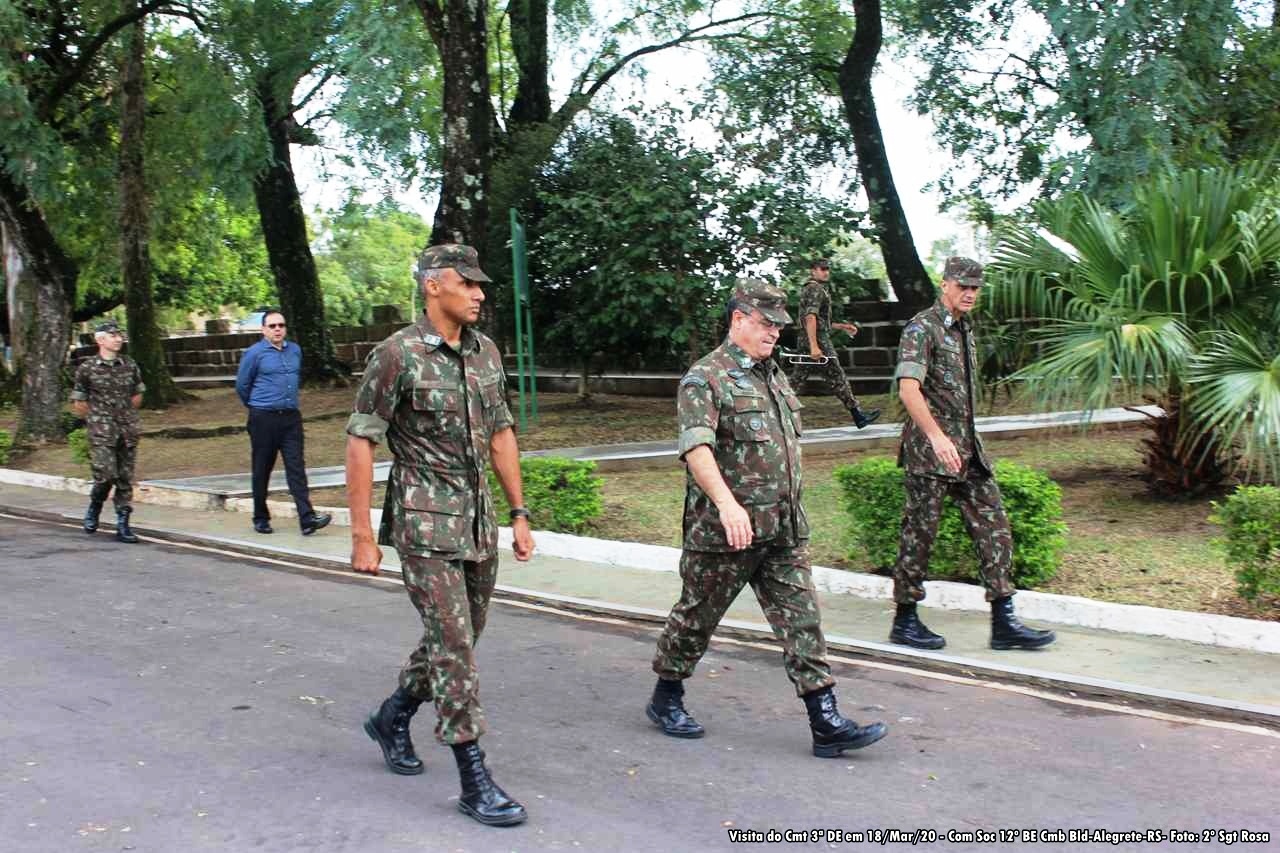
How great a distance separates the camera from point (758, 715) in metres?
6.11

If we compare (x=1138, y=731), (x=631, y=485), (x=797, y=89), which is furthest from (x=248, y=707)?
(x=797, y=89)

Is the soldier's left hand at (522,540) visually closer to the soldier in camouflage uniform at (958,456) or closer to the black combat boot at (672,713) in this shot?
the black combat boot at (672,713)

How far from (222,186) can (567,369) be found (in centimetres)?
585

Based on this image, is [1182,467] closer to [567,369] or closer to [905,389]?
[905,389]

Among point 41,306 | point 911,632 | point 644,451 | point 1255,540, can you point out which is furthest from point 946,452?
point 41,306

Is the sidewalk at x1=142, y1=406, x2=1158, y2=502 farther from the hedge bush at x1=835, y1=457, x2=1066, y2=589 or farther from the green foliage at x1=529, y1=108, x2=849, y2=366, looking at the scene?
the hedge bush at x1=835, y1=457, x2=1066, y2=589

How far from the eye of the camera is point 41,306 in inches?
734

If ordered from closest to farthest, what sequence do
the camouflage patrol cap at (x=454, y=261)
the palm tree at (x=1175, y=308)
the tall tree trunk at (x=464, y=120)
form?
the camouflage patrol cap at (x=454, y=261), the palm tree at (x=1175, y=308), the tall tree trunk at (x=464, y=120)

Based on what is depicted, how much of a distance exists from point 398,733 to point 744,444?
5.88 feet

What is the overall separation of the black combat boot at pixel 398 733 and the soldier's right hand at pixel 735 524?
1367 millimetres

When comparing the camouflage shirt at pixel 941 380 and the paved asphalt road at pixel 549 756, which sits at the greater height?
the camouflage shirt at pixel 941 380

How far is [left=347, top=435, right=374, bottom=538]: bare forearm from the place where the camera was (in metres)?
4.87

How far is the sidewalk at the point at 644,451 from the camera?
13.7m

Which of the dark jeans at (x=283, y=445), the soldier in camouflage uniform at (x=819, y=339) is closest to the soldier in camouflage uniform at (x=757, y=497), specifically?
the dark jeans at (x=283, y=445)
